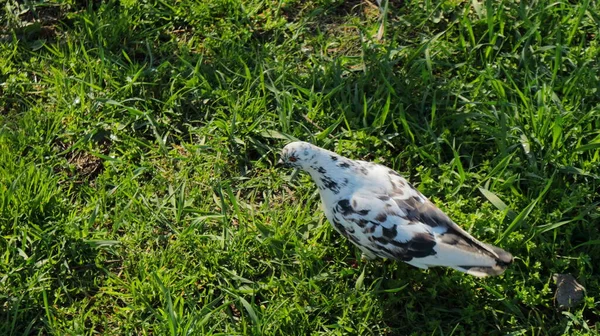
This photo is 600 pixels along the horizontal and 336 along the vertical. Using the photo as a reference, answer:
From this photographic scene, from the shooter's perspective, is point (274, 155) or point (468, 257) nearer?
point (468, 257)

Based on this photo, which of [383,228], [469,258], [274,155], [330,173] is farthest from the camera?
[274,155]

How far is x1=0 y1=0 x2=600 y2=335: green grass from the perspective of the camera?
3.68 meters

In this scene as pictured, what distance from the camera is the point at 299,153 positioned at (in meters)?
3.74

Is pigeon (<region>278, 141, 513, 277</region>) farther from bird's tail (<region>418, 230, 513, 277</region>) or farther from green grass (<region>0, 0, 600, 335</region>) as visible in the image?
green grass (<region>0, 0, 600, 335</region>)

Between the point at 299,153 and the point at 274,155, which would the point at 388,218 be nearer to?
the point at 299,153

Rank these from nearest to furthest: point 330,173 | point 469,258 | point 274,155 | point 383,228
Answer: point 469,258
point 383,228
point 330,173
point 274,155

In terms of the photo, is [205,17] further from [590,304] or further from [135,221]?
[590,304]

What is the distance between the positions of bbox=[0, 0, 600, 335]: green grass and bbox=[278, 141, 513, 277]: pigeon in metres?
0.25

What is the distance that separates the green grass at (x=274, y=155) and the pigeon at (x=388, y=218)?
247 millimetres

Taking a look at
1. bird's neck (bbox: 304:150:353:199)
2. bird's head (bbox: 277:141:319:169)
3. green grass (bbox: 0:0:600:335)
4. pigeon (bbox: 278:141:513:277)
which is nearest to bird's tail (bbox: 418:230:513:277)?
pigeon (bbox: 278:141:513:277)

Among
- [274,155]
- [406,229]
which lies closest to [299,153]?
[274,155]

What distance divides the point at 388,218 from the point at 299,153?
0.56 meters

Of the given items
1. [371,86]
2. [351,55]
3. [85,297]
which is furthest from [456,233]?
[85,297]

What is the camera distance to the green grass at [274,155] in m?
3.68
